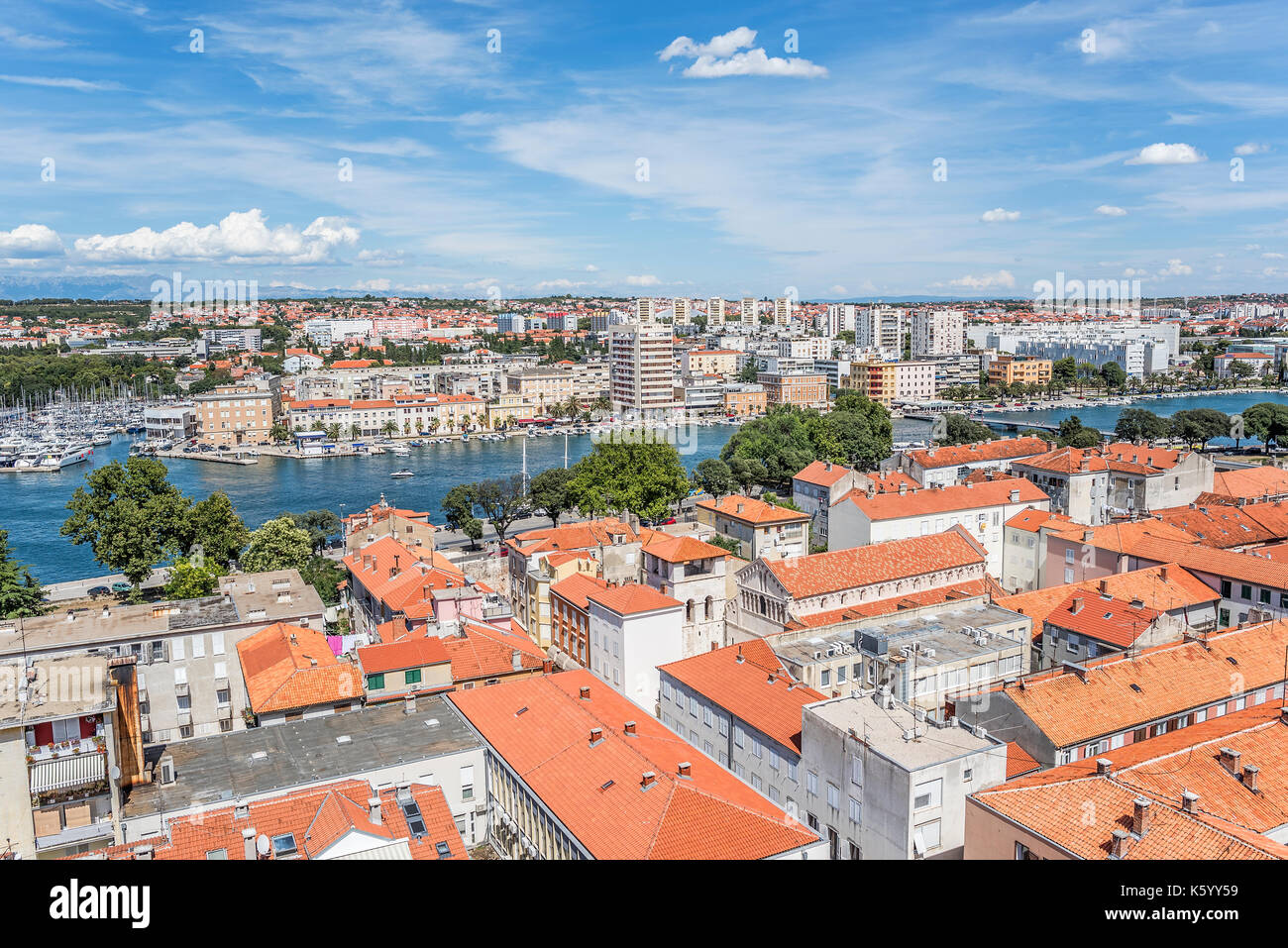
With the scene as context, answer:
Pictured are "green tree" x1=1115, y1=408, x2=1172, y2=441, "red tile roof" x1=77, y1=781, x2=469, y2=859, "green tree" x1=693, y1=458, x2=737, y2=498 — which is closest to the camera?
"red tile roof" x1=77, y1=781, x2=469, y2=859

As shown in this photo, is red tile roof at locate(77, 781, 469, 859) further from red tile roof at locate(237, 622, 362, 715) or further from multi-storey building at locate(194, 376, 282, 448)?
multi-storey building at locate(194, 376, 282, 448)

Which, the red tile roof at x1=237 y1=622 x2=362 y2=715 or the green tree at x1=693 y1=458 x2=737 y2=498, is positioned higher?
the green tree at x1=693 y1=458 x2=737 y2=498

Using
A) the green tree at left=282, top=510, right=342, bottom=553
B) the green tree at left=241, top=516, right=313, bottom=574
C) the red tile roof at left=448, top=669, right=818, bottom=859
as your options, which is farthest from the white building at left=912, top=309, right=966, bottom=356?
the red tile roof at left=448, top=669, right=818, bottom=859

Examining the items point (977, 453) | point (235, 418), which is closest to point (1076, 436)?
point (977, 453)

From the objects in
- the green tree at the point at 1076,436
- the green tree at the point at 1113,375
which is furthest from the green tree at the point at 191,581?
the green tree at the point at 1113,375

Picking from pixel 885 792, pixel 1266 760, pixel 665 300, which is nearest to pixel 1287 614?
pixel 1266 760

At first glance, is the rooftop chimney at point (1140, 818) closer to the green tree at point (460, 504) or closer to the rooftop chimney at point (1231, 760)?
the rooftop chimney at point (1231, 760)
